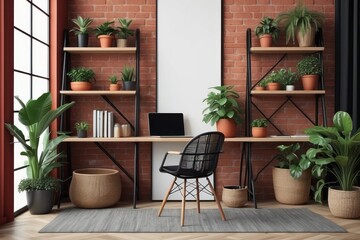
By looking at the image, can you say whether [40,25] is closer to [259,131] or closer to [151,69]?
[151,69]

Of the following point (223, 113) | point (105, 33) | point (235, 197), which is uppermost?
point (105, 33)

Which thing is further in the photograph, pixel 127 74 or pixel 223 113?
pixel 127 74

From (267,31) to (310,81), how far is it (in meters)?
0.78

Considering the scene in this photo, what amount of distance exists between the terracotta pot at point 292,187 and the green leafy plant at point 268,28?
1.61 m

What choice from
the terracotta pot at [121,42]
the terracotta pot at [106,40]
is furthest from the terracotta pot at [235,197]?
the terracotta pot at [106,40]

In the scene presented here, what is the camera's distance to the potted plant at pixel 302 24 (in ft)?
17.9

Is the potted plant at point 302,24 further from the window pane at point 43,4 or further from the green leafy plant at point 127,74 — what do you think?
the window pane at point 43,4

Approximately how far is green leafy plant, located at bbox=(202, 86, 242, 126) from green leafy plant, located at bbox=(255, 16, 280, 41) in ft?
2.49

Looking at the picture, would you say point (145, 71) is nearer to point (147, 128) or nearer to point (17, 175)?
point (147, 128)

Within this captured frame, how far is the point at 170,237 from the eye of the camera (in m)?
3.92

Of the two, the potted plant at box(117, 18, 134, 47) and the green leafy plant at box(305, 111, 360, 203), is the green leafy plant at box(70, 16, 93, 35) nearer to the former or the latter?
the potted plant at box(117, 18, 134, 47)

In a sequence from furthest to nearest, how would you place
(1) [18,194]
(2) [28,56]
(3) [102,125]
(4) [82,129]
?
1. (3) [102,125]
2. (4) [82,129]
3. (2) [28,56]
4. (1) [18,194]

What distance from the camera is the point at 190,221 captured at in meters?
4.49

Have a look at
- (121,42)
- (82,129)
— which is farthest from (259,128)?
(82,129)
